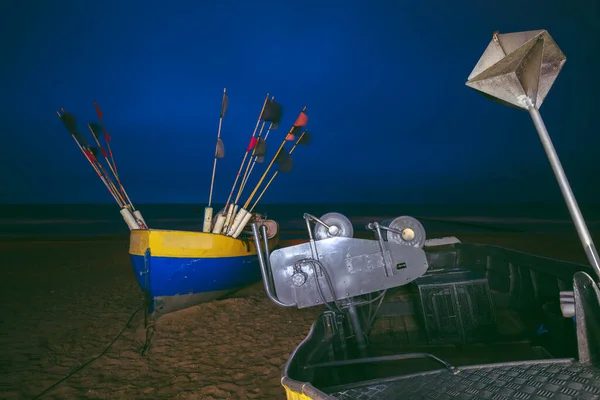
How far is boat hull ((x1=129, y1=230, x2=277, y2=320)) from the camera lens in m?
5.49

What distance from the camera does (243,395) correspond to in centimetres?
344

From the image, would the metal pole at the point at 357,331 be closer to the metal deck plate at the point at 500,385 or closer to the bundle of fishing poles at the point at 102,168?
the metal deck plate at the point at 500,385

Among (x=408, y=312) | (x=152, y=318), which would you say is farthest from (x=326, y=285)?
(x=152, y=318)

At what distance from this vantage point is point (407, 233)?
3.64 meters

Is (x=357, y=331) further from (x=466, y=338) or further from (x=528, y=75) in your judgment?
(x=528, y=75)

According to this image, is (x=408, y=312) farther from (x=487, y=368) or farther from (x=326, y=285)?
(x=487, y=368)

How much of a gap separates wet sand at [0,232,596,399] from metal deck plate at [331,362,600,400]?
5.93 feet

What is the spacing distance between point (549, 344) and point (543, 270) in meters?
0.89

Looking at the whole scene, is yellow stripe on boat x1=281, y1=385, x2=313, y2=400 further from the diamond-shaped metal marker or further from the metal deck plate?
the diamond-shaped metal marker

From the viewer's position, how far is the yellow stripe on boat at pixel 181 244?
5.46 meters

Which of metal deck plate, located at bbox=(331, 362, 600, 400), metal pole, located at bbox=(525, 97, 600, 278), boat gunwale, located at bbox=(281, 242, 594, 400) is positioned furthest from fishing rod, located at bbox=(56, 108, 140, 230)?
metal pole, located at bbox=(525, 97, 600, 278)

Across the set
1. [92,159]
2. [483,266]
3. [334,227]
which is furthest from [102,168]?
[483,266]

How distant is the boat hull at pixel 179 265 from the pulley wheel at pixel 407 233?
3.38 meters

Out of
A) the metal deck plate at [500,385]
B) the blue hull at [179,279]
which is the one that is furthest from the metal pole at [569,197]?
the blue hull at [179,279]
